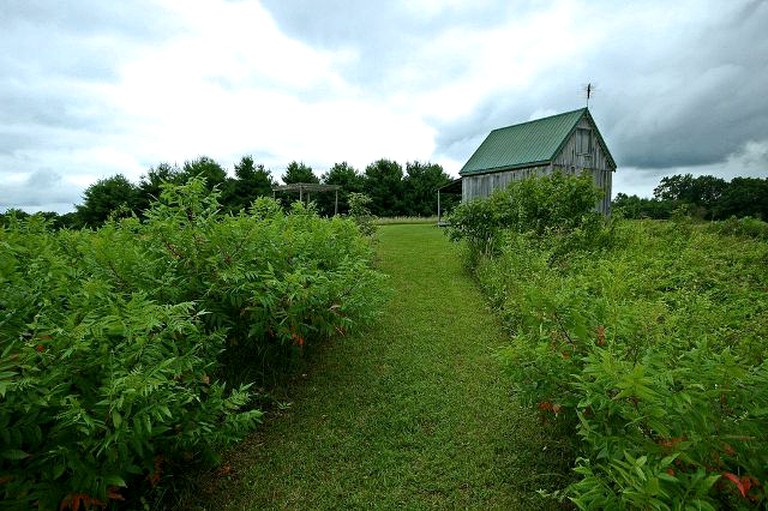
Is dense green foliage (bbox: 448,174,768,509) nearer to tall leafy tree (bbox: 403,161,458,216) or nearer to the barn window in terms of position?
the barn window

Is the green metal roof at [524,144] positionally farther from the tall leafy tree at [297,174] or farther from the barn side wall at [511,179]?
the tall leafy tree at [297,174]

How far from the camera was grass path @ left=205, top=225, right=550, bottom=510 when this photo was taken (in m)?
2.82

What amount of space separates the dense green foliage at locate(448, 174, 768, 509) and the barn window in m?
14.8

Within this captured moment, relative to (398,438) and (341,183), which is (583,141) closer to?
(398,438)

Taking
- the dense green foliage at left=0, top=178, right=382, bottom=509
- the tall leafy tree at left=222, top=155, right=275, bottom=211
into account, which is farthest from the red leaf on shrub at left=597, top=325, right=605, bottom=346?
the tall leafy tree at left=222, top=155, right=275, bottom=211

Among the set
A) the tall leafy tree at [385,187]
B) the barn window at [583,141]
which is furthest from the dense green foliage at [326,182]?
the barn window at [583,141]

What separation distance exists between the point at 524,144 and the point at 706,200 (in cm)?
1725

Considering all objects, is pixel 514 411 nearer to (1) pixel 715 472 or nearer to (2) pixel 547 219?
(1) pixel 715 472

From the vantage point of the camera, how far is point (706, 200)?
93.0 feet

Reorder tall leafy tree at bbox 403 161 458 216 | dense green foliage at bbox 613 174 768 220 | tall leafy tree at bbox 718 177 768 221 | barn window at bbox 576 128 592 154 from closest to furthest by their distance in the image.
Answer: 1. dense green foliage at bbox 613 174 768 220
2. barn window at bbox 576 128 592 154
3. tall leafy tree at bbox 718 177 768 221
4. tall leafy tree at bbox 403 161 458 216

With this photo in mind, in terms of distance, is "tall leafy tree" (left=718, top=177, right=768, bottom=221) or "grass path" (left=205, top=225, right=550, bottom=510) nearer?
"grass path" (left=205, top=225, right=550, bottom=510)

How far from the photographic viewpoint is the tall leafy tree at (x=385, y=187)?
134 feet

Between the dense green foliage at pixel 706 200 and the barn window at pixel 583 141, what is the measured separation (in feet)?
10.2

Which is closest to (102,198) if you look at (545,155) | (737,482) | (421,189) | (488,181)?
(421,189)
